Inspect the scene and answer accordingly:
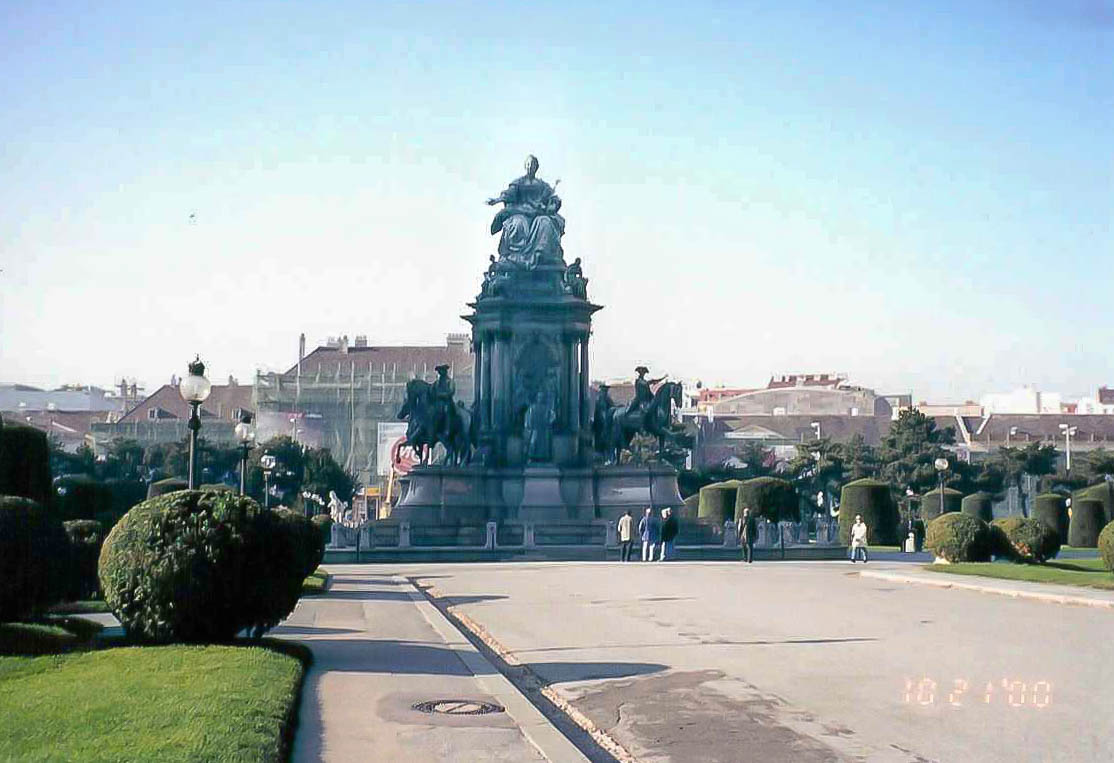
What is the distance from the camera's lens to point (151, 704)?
39.9 feet

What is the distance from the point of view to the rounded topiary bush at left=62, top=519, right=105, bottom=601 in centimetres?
1912

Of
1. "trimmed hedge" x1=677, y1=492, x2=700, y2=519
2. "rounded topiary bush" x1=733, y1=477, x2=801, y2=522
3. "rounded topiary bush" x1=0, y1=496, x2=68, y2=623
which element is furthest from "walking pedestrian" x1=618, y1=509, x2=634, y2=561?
"rounded topiary bush" x1=0, y1=496, x2=68, y2=623

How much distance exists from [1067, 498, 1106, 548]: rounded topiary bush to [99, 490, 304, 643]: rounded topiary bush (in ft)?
203

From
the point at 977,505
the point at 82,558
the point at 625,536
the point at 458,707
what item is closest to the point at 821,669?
the point at 458,707

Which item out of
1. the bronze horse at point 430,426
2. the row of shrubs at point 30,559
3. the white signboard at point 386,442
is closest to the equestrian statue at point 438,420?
the bronze horse at point 430,426

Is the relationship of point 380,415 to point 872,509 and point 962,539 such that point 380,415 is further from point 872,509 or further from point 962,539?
point 962,539

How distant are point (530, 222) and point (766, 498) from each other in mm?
15020

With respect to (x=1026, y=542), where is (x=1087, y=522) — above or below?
above

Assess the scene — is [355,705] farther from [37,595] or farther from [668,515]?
[668,515]

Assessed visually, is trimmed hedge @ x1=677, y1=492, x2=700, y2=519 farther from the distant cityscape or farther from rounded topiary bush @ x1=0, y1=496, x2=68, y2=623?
rounded topiary bush @ x1=0, y1=496, x2=68, y2=623

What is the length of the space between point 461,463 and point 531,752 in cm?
5294

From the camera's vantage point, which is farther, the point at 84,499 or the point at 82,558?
the point at 84,499

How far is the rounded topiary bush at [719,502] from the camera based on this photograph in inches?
2891

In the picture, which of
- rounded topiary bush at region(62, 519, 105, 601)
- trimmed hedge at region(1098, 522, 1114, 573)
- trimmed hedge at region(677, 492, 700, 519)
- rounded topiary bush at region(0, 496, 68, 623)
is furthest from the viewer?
trimmed hedge at region(677, 492, 700, 519)
